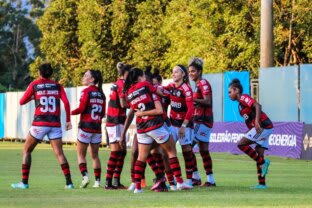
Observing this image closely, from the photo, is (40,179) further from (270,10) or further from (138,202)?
(270,10)

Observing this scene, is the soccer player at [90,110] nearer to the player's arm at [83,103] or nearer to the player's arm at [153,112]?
the player's arm at [83,103]

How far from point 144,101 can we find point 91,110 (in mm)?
2005

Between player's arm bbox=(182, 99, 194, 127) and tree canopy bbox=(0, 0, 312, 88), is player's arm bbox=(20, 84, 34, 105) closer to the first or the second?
player's arm bbox=(182, 99, 194, 127)

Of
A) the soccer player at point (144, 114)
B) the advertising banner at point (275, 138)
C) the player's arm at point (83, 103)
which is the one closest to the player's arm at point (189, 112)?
the soccer player at point (144, 114)

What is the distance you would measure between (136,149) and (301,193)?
2.88 metres

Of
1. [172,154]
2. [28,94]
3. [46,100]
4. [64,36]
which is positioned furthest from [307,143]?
[64,36]

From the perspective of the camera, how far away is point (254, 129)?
62.2 ft

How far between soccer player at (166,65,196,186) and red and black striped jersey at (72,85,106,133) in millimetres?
1252

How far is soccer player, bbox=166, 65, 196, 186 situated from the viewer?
1805 centimetres

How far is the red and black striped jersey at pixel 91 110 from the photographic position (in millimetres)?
18766

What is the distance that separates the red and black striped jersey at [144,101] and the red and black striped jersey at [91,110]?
1.76 meters

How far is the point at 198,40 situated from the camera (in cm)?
4991

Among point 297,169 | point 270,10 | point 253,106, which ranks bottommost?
point 297,169

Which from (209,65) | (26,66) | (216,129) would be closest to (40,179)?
(216,129)
